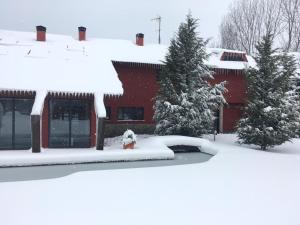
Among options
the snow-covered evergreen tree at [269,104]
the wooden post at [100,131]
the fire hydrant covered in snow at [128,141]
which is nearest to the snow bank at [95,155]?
the fire hydrant covered in snow at [128,141]

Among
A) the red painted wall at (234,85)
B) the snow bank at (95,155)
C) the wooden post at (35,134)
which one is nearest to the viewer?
the snow bank at (95,155)

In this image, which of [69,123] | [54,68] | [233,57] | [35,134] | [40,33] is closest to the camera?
[35,134]

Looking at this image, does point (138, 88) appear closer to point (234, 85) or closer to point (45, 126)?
point (234, 85)

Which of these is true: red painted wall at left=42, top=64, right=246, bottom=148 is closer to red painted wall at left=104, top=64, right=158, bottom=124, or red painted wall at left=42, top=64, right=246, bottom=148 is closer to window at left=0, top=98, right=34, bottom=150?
red painted wall at left=104, top=64, right=158, bottom=124

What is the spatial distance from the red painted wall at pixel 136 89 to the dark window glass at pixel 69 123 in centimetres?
459

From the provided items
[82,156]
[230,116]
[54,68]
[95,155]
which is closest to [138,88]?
[54,68]

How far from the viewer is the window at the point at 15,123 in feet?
52.3

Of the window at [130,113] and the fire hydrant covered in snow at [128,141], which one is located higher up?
the window at [130,113]

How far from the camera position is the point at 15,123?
16125mm

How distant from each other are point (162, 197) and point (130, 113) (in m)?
13.9

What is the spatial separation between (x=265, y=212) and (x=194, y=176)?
3.69 meters

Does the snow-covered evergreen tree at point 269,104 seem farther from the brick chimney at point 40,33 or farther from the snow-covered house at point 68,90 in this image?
the brick chimney at point 40,33

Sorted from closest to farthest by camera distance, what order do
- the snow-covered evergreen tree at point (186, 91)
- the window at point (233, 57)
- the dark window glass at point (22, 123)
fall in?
the dark window glass at point (22, 123) < the snow-covered evergreen tree at point (186, 91) < the window at point (233, 57)

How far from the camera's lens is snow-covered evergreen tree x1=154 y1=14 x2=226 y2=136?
19.1 meters
